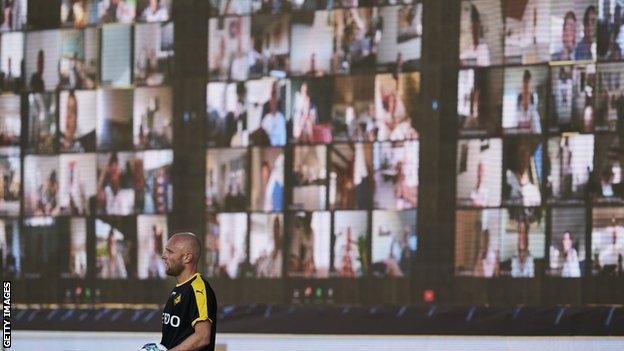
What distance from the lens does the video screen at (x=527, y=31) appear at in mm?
8219

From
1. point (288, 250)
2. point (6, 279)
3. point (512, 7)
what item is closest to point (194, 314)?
point (288, 250)

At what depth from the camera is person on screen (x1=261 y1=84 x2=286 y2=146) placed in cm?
884

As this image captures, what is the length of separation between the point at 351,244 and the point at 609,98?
6.51 ft

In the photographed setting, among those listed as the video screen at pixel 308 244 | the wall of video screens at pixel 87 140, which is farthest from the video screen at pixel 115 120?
the video screen at pixel 308 244

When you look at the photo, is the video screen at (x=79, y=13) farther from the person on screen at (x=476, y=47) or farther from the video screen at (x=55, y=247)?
the person on screen at (x=476, y=47)

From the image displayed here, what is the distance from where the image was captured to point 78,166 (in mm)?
9359

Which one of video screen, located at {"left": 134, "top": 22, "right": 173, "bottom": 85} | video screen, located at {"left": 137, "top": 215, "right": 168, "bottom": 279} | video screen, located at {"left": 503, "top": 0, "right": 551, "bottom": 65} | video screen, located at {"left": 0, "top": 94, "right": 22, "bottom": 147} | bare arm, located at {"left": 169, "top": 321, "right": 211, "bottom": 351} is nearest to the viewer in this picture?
bare arm, located at {"left": 169, "top": 321, "right": 211, "bottom": 351}

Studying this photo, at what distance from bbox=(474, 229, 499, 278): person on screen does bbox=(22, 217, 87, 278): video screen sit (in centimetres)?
300

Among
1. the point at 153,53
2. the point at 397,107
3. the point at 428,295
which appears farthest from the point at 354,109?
the point at 153,53

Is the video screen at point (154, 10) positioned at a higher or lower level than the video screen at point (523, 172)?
higher

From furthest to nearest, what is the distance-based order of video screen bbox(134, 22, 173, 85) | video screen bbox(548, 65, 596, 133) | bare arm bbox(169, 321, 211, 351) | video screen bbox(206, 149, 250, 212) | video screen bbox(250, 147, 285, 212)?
video screen bbox(134, 22, 173, 85) → video screen bbox(206, 149, 250, 212) → video screen bbox(250, 147, 285, 212) → video screen bbox(548, 65, 596, 133) → bare arm bbox(169, 321, 211, 351)

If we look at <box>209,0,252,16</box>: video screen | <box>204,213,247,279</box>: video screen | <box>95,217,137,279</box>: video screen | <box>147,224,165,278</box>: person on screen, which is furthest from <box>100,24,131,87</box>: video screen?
<box>204,213,247,279</box>: video screen

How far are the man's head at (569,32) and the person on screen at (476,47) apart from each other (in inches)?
20.4

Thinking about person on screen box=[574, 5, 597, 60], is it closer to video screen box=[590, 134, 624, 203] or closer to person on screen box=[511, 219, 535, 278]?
video screen box=[590, 134, 624, 203]
